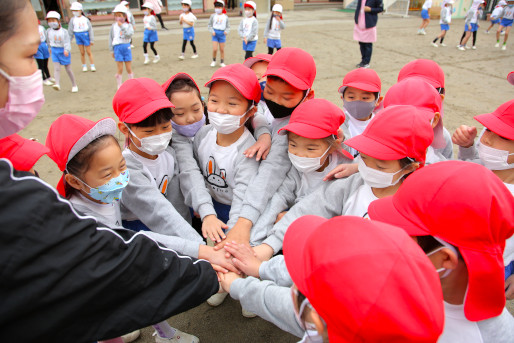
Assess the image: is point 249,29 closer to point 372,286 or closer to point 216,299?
point 216,299

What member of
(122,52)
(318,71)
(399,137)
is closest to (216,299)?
(399,137)

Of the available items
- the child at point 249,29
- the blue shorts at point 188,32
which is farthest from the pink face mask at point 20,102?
the blue shorts at point 188,32

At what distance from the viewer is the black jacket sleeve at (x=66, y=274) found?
0.84 m

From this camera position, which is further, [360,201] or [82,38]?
[82,38]

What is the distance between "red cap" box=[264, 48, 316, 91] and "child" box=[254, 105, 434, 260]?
0.65 m

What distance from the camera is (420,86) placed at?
2248 millimetres

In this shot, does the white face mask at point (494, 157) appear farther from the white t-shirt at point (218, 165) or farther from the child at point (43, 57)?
the child at point (43, 57)

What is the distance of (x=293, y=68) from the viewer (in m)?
2.18

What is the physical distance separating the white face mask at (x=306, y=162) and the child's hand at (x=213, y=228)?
0.56 m

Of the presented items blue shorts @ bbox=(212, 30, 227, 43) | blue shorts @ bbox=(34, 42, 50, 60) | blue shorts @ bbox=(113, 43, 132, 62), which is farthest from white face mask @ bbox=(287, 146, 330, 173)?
blue shorts @ bbox=(212, 30, 227, 43)

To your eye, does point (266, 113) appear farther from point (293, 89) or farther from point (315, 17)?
point (315, 17)

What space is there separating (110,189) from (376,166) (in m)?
1.35

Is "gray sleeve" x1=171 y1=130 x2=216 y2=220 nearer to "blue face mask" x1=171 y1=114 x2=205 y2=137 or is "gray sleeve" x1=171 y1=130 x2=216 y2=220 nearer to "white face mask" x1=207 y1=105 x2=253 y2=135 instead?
"blue face mask" x1=171 y1=114 x2=205 y2=137

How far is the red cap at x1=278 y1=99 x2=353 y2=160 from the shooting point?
187cm
